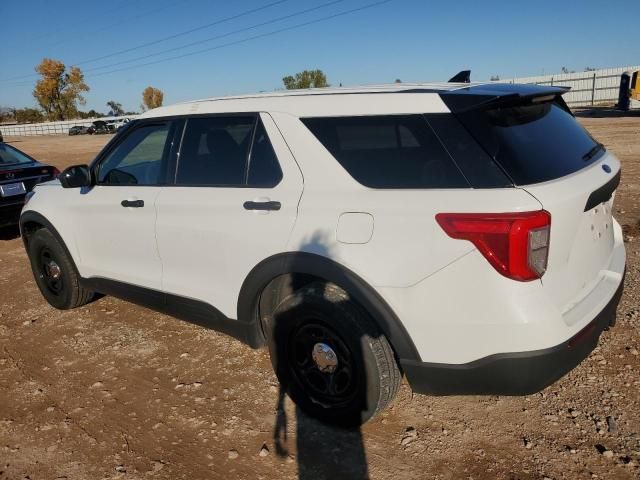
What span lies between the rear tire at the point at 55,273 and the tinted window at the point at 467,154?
11.1ft

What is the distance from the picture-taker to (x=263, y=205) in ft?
9.20

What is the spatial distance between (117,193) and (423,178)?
2365 mm

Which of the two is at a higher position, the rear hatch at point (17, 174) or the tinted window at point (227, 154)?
the tinted window at point (227, 154)

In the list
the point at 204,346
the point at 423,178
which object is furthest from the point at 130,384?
the point at 423,178

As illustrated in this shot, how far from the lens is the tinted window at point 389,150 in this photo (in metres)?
2.33

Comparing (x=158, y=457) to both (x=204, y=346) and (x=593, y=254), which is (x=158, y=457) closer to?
(x=204, y=346)

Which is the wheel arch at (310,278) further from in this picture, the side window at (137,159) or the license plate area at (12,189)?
the license plate area at (12,189)

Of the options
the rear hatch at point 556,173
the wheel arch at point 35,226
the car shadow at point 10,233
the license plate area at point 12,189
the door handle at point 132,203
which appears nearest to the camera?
the rear hatch at point 556,173

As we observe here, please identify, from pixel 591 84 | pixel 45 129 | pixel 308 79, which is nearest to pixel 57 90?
pixel 45 129

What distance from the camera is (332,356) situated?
8.91 feet

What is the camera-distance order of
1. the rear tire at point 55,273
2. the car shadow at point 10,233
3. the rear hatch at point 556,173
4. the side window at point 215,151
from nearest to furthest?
the rear hatch at point 556,173 < the side window at point 215,151 < the rear tire at point 55,273 < the car shadow at point 10,233

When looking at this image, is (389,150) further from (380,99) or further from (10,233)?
(10,233)

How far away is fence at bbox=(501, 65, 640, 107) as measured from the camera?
33844mm

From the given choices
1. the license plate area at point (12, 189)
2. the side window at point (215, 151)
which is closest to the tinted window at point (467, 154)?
the side window at point (215, 151)
